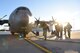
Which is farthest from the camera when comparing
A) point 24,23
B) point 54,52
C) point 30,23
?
point 30,23

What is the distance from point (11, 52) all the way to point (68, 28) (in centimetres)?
1507

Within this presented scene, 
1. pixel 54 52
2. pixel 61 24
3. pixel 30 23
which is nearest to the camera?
pixel 54 52

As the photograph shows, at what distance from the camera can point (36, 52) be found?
9.49 metres

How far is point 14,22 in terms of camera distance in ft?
75.7

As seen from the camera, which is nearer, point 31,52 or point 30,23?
point 31,52

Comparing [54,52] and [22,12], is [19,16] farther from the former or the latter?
[54,52]

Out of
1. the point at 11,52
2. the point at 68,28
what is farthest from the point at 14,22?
the point at 11,52

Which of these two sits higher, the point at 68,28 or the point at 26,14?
the point at 26,14

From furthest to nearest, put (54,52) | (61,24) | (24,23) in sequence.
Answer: (61,24) → (24,23) → (54,52)

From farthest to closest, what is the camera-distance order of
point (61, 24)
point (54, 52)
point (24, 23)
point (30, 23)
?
point (61, 24)
point (30, 23)
point (24, 23)
point (54, 52)

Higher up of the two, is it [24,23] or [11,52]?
[24,23]

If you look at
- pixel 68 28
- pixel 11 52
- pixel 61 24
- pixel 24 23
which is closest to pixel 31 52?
pixel 11 52

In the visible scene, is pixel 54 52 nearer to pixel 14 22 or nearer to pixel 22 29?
pixel 22 29

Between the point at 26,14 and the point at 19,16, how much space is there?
2.61 feet
